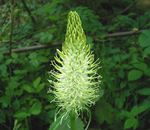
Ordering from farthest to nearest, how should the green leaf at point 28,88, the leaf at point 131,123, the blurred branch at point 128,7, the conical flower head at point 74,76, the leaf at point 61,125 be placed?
the blurred branch at point 128,7
the green leaf at point 28,88
the leaf at point 131,123
the leaf at point 61,125
the conical flower head at point 74,76

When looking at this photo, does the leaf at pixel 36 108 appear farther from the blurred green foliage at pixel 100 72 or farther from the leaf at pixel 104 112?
the leaf at pixel 104 112

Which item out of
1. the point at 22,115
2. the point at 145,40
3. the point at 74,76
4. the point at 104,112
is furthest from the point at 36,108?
the point at 74,76

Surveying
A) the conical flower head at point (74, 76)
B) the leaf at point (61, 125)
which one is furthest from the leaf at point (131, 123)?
the conical flower head at point (74, 76)

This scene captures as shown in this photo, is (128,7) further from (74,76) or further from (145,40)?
(74,76)

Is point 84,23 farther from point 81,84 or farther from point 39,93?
point 81,84

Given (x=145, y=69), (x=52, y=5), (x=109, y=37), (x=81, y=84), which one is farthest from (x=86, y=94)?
(x=52, y=5)

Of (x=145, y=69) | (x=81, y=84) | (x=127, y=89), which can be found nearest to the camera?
(x=81, y=84)
